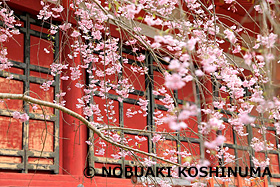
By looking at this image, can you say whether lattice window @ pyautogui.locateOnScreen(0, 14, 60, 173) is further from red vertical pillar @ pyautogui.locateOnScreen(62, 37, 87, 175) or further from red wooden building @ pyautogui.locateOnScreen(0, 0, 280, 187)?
red vertical pillar @ pyautogui.locateOnScreen(62, 37, 87, 175)

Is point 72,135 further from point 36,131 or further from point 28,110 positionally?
point 28,110

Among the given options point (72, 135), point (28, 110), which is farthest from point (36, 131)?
point (72, 135)

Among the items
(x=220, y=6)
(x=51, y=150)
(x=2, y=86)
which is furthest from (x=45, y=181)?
(x=220, y=6)

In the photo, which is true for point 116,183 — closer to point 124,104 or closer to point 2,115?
point 124,104

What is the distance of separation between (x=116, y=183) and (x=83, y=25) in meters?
1.78

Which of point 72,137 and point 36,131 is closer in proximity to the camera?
point 36,131

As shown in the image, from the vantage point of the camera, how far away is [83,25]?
454cm

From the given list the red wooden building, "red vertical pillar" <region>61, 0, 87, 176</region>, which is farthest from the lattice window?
"red vertical pillar" <region>61, 0, 87, 176</region>

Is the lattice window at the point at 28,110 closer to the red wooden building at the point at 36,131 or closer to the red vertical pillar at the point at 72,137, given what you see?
the red wooden building at the point at 36,131

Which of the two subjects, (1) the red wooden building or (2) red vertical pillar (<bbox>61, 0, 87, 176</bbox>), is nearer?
(1) the red wooden building

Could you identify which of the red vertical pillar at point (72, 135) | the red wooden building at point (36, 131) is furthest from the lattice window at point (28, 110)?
the red vertical pillar at point (72, 135)

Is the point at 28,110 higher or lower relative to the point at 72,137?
higher

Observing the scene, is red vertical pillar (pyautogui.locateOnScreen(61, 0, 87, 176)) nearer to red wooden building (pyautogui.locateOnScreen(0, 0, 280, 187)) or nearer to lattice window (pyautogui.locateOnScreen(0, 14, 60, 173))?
red wooden building (pyautogui.locateOnScreen(0, 0, 280, 187))

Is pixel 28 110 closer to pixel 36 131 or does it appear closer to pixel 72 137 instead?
pixel 36 131
